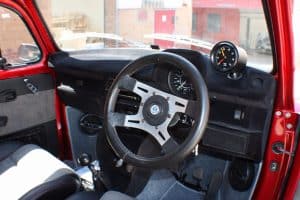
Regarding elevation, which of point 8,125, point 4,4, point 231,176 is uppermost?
point 4,4

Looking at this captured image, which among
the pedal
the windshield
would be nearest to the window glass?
the windshield

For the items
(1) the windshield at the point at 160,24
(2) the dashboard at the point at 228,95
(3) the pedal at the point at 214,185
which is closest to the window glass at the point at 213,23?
(1) the windshield at the point at 160,24

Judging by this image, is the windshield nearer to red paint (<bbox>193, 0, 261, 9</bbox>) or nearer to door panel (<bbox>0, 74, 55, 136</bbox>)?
red paint (<bbox>193, 0, 261, 9</bbox>)

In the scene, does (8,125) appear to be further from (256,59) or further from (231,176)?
(256,59)

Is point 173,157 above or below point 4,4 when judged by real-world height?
below

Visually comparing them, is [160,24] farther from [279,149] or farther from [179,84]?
[279,149]

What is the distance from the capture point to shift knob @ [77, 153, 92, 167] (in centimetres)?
305

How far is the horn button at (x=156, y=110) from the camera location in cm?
173

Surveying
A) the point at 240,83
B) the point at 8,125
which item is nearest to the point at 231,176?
the point at 240,83

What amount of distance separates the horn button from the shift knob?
4.62 feet

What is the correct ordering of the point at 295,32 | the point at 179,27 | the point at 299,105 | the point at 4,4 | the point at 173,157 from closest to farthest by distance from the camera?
the point at 173,157 → the point at 295,32 → the point at 299,105 → the point at 179,27 → the point at 4,4

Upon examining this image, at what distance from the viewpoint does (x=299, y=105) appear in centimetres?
197

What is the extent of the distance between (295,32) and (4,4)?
6.48ft

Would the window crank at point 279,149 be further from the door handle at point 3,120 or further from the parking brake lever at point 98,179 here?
the door handle at point 3,120
